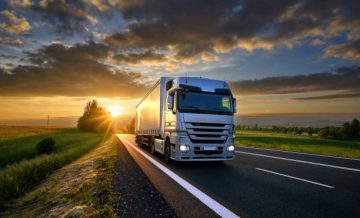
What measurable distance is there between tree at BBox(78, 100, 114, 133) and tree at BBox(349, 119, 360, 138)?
271ft

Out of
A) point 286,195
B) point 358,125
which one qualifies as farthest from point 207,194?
point 358,125

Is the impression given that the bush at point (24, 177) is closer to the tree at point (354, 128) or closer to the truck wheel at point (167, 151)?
the truck wheel at point (167, 151)

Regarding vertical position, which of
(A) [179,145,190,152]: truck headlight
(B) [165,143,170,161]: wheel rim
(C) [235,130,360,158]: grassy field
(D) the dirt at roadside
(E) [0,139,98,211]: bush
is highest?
Result: (A) [179,145,190,152]: truck headlight

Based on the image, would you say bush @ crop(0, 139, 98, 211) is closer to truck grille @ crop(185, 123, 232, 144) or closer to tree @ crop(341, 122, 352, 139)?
truck grille @ crop(185, 123, 232, 144)

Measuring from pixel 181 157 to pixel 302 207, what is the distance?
6.16m

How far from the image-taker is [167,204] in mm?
5527

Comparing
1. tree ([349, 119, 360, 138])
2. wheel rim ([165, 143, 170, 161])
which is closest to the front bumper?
wheel rim ([165, 143, 170, 161])

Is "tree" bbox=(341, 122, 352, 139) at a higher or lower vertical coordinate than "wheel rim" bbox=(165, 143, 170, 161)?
higher

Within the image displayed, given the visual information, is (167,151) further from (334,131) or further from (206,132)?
(334,131)

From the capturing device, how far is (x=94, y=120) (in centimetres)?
10469

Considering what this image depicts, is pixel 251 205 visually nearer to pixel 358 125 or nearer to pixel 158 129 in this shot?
pixel 158 129

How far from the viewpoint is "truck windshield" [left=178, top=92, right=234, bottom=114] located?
1117 centimetres

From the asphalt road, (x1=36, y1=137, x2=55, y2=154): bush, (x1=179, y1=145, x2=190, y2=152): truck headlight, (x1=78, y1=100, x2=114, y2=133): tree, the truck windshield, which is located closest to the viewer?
the asphalt road

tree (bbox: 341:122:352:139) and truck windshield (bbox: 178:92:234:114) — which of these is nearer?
truck windshield (bbox: 178:92:234:114)
